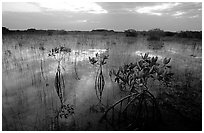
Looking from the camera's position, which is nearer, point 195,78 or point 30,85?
point 30,85

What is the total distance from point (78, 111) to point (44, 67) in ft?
7.98

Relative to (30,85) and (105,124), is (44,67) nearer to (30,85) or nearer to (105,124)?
(30,85)

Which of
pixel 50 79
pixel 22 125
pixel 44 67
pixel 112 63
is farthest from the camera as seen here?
pixel 112 63

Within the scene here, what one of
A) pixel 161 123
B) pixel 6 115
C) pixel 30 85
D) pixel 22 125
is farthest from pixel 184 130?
pixel 30 85

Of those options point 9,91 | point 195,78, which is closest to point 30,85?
point 9,91

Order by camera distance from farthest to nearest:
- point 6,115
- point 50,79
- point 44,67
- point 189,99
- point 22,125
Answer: point 44,67, point 50,79, point 189,99, point 6,115, point 22,125

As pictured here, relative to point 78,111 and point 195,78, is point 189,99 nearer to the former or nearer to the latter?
point 195,78

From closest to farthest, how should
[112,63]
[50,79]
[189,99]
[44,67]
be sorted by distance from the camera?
1. [189,99]
2. [50,79]
3. [44,67]
4. [112,63]

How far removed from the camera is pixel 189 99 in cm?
333

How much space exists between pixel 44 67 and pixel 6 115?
229 cm

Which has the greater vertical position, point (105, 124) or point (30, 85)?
point (30, 85)

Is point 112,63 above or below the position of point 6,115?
above

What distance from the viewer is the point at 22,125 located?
101 inches

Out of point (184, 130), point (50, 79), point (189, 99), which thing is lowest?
point (184, 130)
